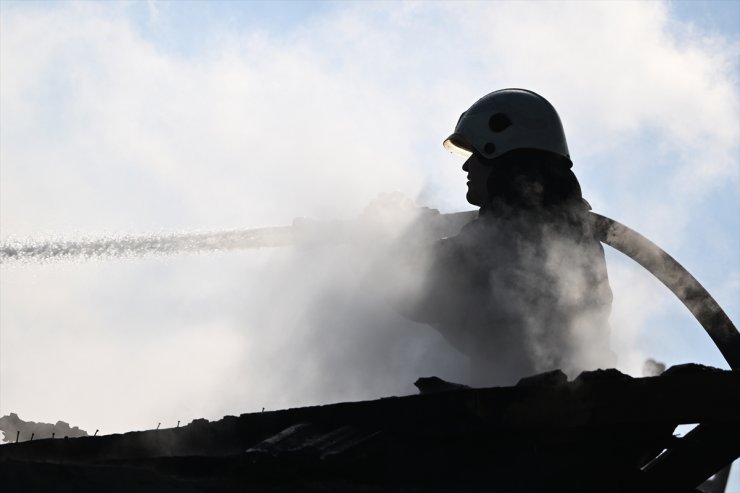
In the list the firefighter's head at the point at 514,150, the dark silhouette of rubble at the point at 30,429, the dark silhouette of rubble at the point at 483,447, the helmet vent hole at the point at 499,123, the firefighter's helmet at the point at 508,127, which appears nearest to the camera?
the dark silhouette of rubble at the point at 483,447

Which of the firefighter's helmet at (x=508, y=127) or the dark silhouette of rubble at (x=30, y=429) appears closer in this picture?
the dark silhouette of rubble at (x=30, y=429)

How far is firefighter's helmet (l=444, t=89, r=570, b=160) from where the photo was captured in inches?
522

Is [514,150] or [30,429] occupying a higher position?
[514,150]

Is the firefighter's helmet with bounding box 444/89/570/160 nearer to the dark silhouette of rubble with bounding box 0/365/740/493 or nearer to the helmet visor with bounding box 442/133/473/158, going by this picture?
the helmet visor with bounding box 442/133/473/158

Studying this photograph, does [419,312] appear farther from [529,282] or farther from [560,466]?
[560,466]

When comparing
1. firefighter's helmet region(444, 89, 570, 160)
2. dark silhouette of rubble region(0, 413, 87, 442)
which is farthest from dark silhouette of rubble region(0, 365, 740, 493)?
firefighter's helmet region(444, 89, 570, 160)

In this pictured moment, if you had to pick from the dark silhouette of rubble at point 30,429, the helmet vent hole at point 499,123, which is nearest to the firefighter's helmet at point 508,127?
the helmet vent hole at point 499,123

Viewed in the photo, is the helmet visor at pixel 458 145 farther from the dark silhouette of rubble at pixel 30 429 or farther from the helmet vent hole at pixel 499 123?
the dark silhouette of rubble at pixel 30 429

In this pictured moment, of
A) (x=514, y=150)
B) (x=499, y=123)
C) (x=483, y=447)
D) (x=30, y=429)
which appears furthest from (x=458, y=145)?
(x=483, y=447)

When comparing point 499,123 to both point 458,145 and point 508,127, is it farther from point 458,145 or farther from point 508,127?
point 458,145

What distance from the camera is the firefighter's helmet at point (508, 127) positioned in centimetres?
1326

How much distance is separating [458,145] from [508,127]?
0.69m

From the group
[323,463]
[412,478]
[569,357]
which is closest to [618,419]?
[412,478]

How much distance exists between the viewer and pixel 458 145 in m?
13.8
